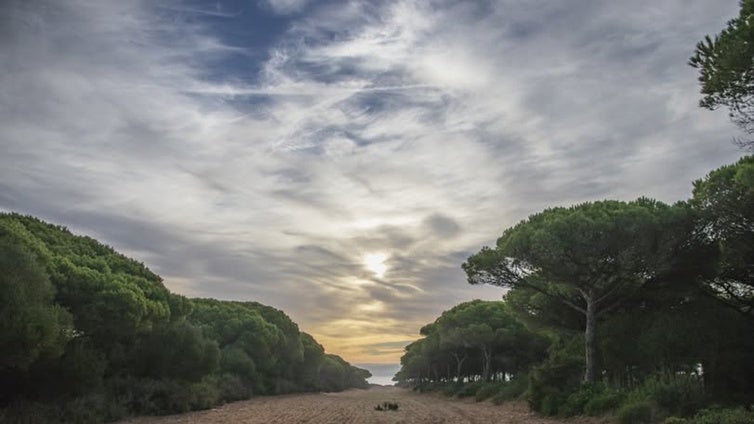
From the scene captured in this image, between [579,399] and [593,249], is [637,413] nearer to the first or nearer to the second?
[579,399]

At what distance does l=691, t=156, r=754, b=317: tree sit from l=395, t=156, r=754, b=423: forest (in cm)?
6

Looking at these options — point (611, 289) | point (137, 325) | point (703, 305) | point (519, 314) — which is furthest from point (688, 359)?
point (137, 325)

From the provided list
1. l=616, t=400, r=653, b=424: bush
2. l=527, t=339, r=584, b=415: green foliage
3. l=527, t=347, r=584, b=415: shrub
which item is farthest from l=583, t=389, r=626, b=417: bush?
l=527, t=347, r=584, b=415: shrub

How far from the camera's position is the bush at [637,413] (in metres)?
19.4

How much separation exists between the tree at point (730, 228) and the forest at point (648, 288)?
6cm

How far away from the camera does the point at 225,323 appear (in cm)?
5422

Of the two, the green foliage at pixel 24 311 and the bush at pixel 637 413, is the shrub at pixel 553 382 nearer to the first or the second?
the bush at pixel 637 413

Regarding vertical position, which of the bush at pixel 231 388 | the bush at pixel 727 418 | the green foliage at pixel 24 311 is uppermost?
the green foliage at pixel 24 311

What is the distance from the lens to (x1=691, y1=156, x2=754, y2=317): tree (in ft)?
75.8

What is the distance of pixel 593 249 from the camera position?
89.1 ft

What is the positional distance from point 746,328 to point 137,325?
27258 mm

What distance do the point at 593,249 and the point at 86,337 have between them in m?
23.2

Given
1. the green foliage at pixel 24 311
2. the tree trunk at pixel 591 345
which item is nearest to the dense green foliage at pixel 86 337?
the green foliage at pixel 24 311

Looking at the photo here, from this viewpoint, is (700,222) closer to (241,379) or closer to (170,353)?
(170,353)
